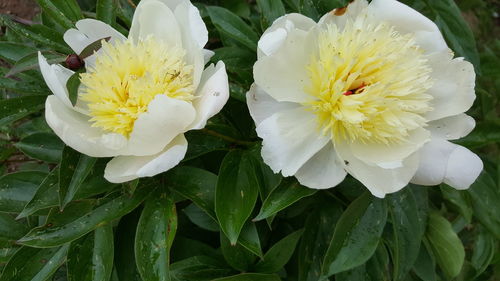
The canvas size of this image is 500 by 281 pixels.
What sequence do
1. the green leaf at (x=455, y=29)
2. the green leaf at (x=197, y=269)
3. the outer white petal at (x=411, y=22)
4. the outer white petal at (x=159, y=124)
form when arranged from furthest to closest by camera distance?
the green leaf at (x=455, y=29) → the green leaf at (x=197, y=269) → the outer white petal at (x=411, y=22) → the outer white petal at (x=159, y=124)

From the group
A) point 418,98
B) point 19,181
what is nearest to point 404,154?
point 418,98

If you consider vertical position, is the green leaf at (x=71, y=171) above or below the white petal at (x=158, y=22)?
below

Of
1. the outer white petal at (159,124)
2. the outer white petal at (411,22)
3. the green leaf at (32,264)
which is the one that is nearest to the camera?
the outer white petal at (159,124)

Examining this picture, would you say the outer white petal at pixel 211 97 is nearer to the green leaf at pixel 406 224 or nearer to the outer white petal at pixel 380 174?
the outer white petal at pixel 380 174

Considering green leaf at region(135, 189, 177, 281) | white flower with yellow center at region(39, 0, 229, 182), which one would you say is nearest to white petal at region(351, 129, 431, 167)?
white flower with yellow center at region(39, 0, 229, 182)

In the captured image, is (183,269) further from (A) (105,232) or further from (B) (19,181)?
(B) (19,181)

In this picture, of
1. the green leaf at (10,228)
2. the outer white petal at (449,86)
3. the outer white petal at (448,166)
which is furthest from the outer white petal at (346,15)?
the green leaf at (10,228)

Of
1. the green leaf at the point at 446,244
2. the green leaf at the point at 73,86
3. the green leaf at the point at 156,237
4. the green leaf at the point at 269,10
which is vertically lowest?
the green leaf at the point at 446,244
